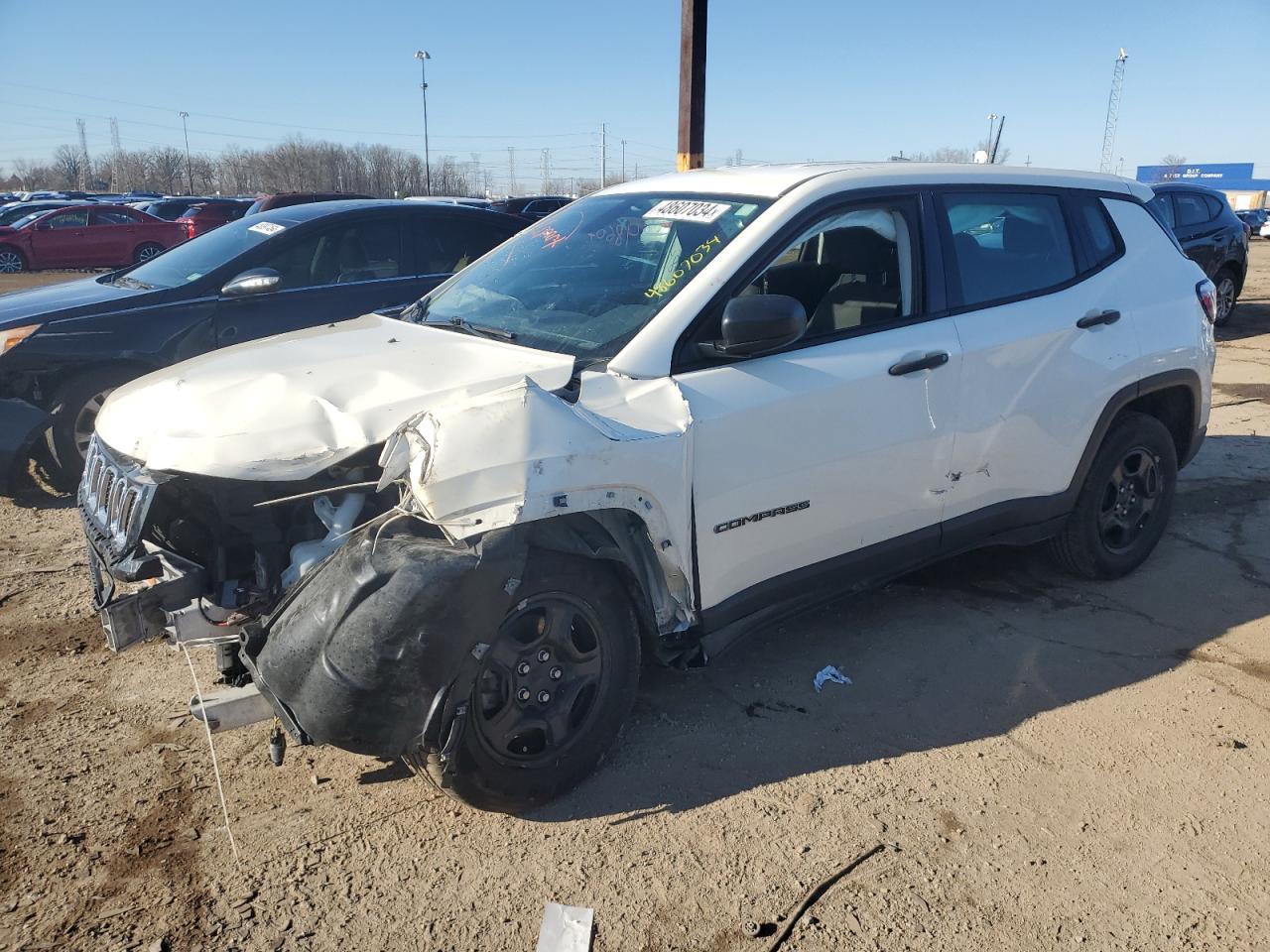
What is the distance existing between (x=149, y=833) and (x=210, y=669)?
119 centimetres

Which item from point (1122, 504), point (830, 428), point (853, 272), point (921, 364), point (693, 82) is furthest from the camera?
point (693, 82)

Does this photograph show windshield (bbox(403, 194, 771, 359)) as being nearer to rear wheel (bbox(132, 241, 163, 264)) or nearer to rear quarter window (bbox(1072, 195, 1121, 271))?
rear quarter window (bbox(1072, 195, 1121, 271))

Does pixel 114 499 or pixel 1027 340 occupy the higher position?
pixel 1027 340

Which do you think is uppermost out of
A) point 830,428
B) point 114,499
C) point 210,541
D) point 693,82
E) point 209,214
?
point 693,82

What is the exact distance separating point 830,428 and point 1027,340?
1.21 metres

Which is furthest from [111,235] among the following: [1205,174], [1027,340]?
[1205,174]

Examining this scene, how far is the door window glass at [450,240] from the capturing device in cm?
689

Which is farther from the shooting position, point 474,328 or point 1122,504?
point 1122,504

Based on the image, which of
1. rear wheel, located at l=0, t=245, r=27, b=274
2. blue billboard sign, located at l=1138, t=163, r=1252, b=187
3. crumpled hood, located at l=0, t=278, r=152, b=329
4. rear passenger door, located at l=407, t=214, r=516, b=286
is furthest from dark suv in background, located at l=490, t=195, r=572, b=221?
blue billboard sign, located at l=1138, t=163, r=1252, b=187

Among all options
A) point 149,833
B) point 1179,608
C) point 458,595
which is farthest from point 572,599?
point 1179,608

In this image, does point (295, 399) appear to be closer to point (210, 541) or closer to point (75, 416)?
point (210, 541)

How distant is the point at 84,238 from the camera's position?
2211 cm

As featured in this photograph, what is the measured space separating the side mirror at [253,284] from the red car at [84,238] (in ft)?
59.4

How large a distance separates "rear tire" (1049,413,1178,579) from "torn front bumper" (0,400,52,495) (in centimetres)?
579
